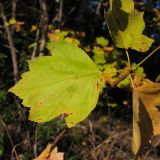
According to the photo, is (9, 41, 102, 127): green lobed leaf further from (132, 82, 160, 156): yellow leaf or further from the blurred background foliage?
the blurred background foliage

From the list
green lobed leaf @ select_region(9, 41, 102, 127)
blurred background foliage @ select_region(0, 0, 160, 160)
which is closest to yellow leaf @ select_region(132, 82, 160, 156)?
green lobed leaf @ select_region(9, 41, 102, 127)

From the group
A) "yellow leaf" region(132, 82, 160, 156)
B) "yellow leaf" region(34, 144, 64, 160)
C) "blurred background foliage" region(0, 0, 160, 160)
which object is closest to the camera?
"yellow leaf" region(132, 82, 160, 156)

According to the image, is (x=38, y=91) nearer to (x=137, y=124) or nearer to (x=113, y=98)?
(x=137, y=124)

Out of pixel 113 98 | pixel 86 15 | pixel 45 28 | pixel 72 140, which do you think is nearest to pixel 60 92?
pixel 45 28

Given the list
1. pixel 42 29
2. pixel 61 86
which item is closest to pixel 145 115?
pixel 61 86

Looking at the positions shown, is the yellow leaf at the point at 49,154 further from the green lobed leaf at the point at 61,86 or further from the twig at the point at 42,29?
the twig at the point at 42,29

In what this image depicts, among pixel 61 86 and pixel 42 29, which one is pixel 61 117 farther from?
pixel 61 86
